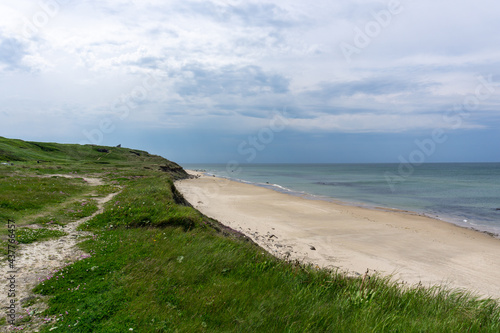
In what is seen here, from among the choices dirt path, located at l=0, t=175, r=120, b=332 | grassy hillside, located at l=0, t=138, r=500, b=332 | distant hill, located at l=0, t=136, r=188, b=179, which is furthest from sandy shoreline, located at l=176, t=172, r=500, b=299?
distant hill, located at l=0, t=136, r=188, b=179

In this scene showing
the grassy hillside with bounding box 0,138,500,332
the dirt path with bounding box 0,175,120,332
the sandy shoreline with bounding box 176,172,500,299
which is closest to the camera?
the grassy hillside with bounding box 0,138,500,332

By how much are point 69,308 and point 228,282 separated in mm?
3444

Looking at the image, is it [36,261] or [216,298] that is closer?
[216,298]

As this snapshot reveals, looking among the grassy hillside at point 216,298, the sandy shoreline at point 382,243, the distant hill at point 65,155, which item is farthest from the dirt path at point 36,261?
the distant hill at point 65,155

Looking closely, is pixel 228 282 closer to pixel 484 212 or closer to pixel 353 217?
pixel 353 217

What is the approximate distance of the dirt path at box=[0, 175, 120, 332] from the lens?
5.90m

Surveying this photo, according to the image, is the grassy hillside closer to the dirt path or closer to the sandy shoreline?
the dirt path

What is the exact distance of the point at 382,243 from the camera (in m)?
20.1

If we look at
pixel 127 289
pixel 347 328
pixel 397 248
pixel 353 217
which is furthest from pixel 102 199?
pixel 353 217

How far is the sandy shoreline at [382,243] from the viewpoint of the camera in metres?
14.6

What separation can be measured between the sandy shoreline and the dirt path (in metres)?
9.95

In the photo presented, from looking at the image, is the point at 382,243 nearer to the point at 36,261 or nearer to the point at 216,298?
the point at 216,298

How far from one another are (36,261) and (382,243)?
20776 millimetres

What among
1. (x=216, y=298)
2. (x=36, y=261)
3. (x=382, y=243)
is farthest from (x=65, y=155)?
(x=216, y=298)
